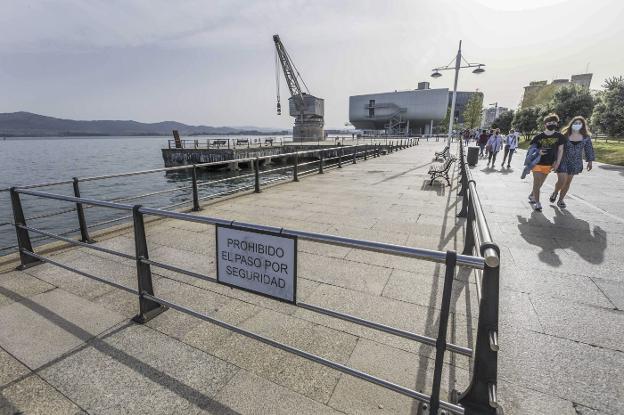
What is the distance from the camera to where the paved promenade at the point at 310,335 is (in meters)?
2.25

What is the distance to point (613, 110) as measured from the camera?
69.0 ft

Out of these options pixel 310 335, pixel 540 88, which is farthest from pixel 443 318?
pixel 540 88

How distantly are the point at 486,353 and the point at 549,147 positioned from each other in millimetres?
7057

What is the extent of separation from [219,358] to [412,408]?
5.16 feet

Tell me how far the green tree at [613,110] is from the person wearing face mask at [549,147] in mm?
20575

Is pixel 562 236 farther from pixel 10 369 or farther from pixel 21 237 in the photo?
pixel 21 237

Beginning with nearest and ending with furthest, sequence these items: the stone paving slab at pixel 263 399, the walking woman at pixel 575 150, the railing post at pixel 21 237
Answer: the stone paving slab at pixel 263 399 < the railing post at pixel 21 237 < the walking woman at pixel 575 150

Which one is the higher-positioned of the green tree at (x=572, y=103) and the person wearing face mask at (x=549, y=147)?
the green tree at (x=572, y=103)

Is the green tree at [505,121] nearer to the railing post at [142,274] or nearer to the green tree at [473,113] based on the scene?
the green tree at [473,113]

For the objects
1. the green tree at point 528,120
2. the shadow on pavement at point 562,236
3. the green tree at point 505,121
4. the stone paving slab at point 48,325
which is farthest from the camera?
the green tree at point 505,121

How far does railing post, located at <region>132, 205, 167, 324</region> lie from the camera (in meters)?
2.96

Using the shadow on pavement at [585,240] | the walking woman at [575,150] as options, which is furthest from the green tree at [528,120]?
the shadow on pavement at [585,240]

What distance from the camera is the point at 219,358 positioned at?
267cm

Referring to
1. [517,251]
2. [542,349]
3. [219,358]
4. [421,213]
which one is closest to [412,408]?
[542,349]
